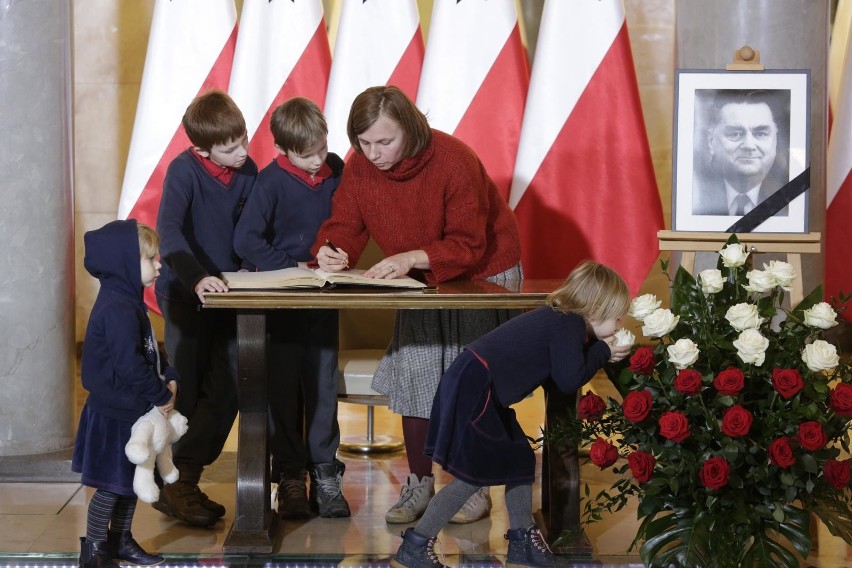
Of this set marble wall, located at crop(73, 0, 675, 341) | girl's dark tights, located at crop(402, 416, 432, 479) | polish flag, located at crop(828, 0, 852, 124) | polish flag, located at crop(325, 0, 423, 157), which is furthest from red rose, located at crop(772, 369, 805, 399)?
marble wall, located at crop(73, 0, 675, 341)

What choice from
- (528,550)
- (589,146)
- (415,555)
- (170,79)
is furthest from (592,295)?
(170,79)

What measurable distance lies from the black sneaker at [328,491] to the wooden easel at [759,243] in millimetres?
1277

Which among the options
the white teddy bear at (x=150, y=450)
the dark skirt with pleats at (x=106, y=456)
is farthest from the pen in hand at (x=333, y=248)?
the dark skirt with pleats at (x=106, y=456)

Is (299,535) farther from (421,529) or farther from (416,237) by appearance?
(416,237)

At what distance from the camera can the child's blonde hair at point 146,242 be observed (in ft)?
9.71

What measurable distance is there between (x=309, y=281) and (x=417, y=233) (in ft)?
1.57

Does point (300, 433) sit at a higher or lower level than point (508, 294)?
lower

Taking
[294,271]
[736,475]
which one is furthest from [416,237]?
[736,475]

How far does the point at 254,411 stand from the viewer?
324 centimetres

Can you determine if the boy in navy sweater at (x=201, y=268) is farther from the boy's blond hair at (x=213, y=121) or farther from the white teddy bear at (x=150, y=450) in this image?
the white teddy bear at (x=150, y=450)

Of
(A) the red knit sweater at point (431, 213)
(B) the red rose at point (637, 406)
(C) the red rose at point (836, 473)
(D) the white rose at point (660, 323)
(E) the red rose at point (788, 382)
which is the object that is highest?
(A) the red knit sweater at point (431, 213)

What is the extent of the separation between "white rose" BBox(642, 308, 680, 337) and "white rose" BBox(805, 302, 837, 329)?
0.32 m

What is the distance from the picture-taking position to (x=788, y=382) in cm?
262

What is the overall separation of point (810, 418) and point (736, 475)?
22cm
